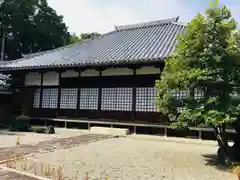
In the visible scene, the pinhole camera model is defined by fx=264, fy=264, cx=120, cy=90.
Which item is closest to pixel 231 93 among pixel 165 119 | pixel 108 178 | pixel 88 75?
pixel 108 178

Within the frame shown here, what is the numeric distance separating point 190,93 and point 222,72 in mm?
1026

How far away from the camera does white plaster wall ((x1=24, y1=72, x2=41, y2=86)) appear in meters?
16.5

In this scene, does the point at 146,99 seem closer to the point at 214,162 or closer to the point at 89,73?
the point at 89,73

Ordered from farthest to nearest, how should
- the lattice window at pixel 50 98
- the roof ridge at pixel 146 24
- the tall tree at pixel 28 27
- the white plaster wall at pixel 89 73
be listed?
the tall tree at pixel 28 27 → the roof ridge at pixel 146 24 → the lattice window at pixel 50 98 → the white plaster wall at pixel 89 73

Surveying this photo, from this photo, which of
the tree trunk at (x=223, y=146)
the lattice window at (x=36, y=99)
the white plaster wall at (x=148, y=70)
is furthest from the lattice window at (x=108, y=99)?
the tree trunk at (x=223, y=146)

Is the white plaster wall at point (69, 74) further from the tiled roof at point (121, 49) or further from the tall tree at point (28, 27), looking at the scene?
the tall tree at point (28, 27)

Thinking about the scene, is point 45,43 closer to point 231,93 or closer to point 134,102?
point 134,102

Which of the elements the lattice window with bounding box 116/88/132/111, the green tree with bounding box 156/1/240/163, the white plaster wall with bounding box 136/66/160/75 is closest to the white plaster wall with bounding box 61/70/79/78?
the lattice window with bounding box 116/88/132/111

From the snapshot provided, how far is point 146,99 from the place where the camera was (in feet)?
43.2

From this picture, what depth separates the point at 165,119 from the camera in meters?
12.6

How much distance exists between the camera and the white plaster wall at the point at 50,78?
15938mm

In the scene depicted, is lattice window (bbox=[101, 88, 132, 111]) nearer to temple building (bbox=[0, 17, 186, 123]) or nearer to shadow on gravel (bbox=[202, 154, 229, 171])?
temple building (bbox=[0, 17, 186, 123])

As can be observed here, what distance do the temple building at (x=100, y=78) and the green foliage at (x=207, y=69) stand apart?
4.72m

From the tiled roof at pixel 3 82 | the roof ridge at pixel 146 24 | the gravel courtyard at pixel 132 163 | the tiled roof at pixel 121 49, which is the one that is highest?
the roof ridge at pixel 146 24
